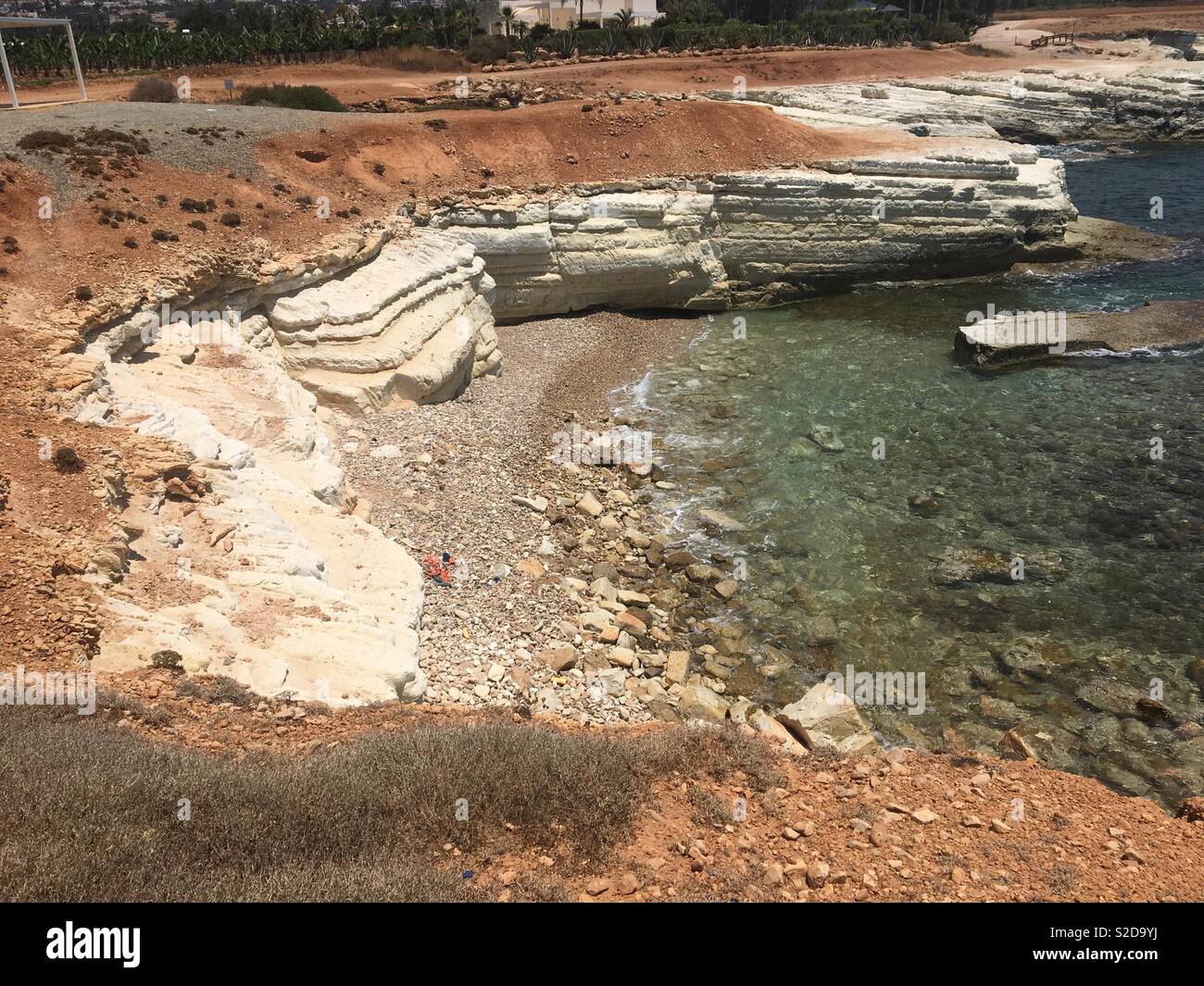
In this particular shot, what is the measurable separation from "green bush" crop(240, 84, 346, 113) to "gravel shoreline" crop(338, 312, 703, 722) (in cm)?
1959

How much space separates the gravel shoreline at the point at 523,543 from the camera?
14797 mm

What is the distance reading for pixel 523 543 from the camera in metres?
18.8

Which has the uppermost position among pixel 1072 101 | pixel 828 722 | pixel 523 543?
pixel 1072 101

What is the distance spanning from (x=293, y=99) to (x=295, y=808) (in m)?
38.1

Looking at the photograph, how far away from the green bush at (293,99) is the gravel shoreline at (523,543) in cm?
1959

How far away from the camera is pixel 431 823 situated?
834cm

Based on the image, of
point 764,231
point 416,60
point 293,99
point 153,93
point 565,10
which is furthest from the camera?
point 565,10

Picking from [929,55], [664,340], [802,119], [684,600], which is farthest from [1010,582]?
[929,55]

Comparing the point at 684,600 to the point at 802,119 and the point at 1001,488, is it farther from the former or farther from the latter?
the point at 802,119

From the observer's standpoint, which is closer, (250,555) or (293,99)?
(250,555)

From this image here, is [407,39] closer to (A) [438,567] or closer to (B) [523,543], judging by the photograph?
(B) [523,543]

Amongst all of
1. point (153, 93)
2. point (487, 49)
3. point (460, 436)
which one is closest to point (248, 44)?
point (487, 49)

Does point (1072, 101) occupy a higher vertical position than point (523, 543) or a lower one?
higher

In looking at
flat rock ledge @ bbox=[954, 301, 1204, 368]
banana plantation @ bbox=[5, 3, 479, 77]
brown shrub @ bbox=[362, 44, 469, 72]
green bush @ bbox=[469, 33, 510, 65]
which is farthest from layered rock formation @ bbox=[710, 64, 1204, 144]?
banana plantation @ bbox=[5, 3, 479, 77]
